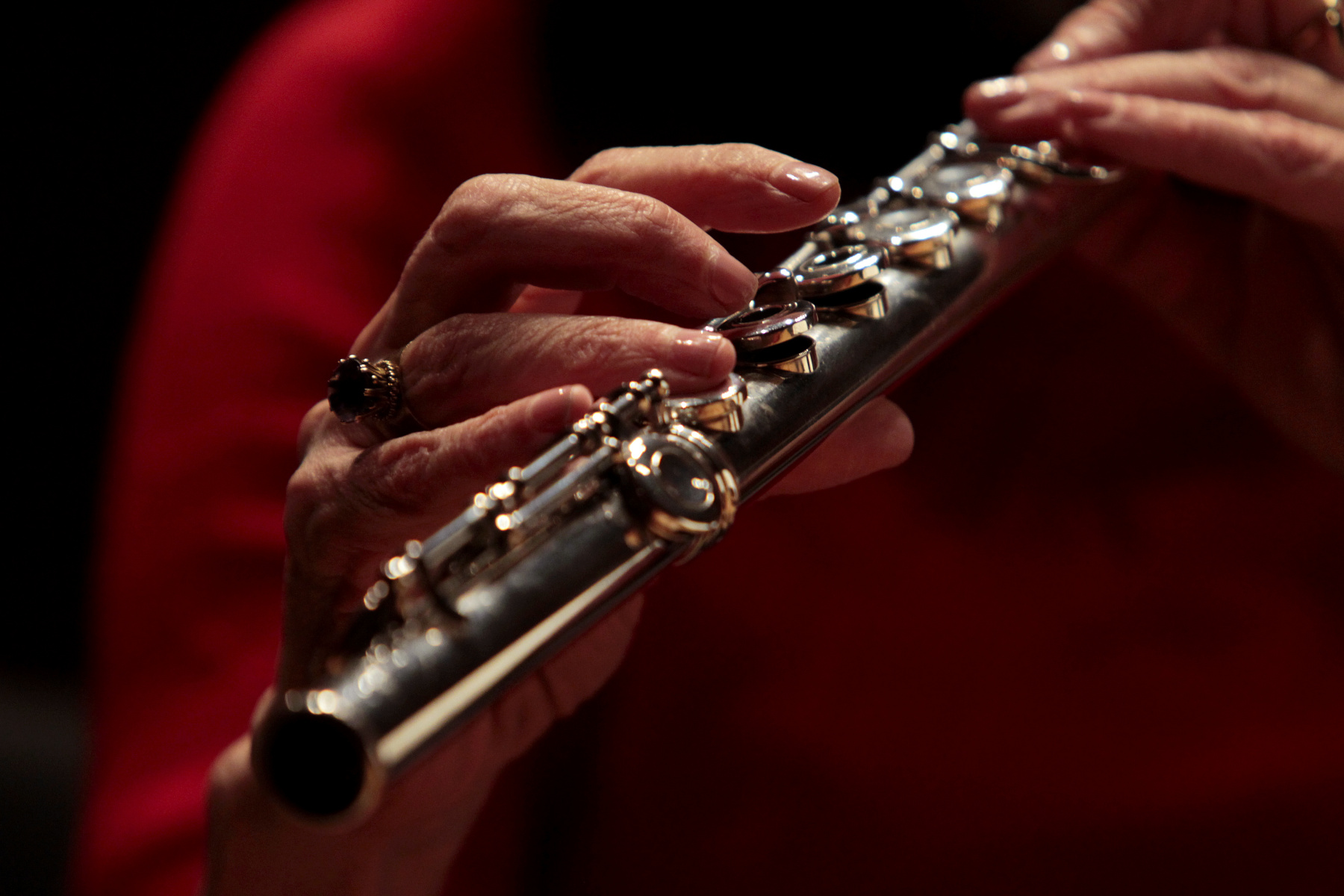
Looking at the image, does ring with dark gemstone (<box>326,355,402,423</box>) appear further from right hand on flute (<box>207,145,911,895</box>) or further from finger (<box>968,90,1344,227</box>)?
finger (<box>968,90,1344,227</box>)

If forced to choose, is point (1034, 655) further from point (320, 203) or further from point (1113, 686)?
point (320, 203)

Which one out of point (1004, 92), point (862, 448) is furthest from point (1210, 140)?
point (862, 448)

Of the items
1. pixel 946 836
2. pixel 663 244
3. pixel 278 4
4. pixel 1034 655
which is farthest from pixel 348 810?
pixel 278 4

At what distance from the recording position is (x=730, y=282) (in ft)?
1.35

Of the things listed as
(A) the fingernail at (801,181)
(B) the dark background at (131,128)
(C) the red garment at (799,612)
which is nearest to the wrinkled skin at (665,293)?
(A) the fingernail at (801,181)

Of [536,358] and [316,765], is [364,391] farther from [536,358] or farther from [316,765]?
[316,765]

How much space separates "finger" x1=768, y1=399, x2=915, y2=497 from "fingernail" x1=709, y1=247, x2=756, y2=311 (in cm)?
11

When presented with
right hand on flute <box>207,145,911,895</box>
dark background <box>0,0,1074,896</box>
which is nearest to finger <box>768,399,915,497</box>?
right hand on flute <box>207,145,911,895</box>

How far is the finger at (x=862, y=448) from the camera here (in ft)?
1.69

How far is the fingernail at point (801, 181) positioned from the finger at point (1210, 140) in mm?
277

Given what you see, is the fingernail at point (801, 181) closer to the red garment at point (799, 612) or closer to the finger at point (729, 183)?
the finger at point (729, 183)

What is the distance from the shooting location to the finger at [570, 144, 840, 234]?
442mm

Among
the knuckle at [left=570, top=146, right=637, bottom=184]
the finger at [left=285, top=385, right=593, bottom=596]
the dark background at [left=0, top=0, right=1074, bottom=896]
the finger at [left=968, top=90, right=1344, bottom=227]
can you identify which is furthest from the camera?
the dark background at [left=0, top=0, right=1074, bottom=896]

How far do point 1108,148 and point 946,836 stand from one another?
0.48m
